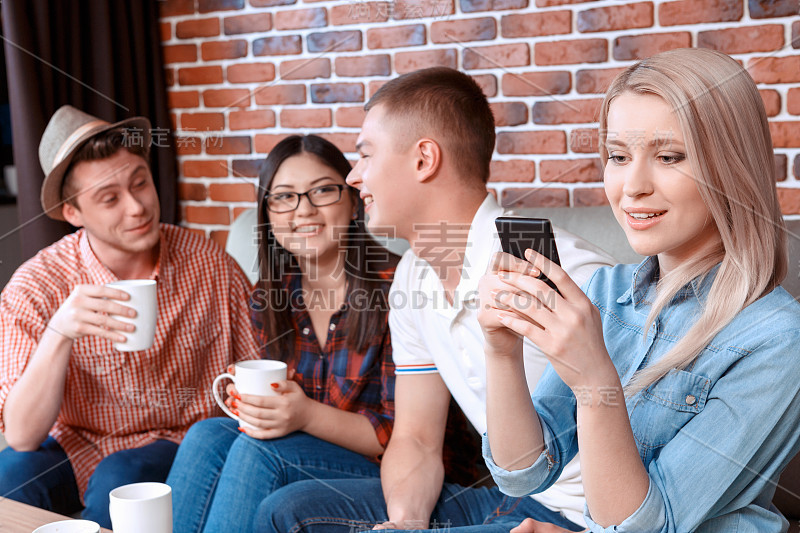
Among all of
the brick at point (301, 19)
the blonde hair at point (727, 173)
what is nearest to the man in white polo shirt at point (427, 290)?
the blonde hair at point (727, 173)

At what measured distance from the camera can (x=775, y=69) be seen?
1.71m

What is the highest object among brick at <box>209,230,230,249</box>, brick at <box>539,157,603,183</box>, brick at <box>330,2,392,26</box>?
brick at <box>330,2,392,26</box>

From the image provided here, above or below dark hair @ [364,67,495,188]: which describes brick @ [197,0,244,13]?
above

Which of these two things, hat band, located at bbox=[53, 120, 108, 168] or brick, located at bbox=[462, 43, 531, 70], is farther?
brick, located at bbox=[462, 43, 531, 70]

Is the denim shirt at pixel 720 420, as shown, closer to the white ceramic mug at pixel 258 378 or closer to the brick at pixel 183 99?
the white ceramic mug at pixel 258 378

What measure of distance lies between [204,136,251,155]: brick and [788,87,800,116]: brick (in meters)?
1.49

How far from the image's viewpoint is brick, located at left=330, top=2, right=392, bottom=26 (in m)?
2.14

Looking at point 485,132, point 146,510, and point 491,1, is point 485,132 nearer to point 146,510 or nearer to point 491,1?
point 491,1

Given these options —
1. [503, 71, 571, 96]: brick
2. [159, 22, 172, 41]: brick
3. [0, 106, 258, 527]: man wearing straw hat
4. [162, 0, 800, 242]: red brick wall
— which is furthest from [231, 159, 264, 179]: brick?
[503, 71, 571, 96]: brick

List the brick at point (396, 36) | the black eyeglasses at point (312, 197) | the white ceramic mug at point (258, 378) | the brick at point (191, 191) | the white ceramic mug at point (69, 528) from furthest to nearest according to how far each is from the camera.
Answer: the brick at point (191, 191) → the brick at point (396, 36) → the black eyeglasses at point (312, 197) → the white ceramic mug at point (258, 378) → the white ceramic mug at point (69, 528)

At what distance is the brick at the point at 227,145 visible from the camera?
2402mm

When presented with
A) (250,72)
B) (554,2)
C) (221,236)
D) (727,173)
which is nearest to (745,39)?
(554,2)

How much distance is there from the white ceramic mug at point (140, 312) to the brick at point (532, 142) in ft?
3.35

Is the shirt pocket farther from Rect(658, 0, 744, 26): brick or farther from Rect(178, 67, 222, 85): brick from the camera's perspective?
Rect(178, 67, 222, 85): brick
